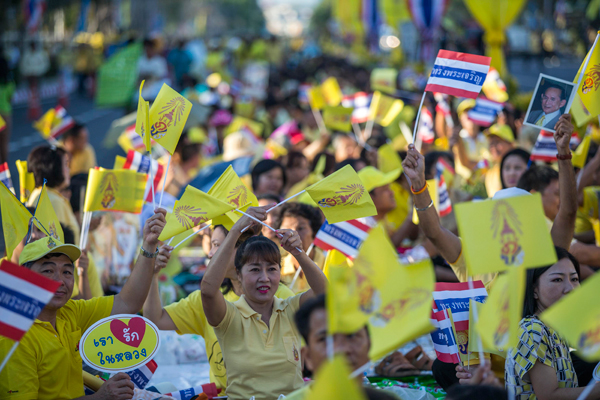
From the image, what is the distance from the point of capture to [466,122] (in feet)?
A: 29.1

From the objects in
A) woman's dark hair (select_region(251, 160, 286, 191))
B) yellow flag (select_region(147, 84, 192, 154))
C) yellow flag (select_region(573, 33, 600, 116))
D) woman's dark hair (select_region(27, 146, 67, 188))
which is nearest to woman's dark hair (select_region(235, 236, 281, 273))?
yellow flag (select_region(147, 84, 192, 154))

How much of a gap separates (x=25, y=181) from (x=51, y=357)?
7.98 feet

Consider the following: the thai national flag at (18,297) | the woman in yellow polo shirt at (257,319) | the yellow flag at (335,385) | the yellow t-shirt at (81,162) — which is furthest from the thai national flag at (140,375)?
the yellow t-shirt at (81,162)

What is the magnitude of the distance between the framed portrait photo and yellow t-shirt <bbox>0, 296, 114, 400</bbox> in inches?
106

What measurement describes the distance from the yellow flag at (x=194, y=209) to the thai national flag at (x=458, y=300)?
1.16 meters

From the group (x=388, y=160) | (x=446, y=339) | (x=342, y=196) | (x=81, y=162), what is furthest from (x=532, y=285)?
(x=81, y=162)

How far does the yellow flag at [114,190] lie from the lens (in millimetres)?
4422

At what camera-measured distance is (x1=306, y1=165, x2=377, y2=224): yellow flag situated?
3656 mm

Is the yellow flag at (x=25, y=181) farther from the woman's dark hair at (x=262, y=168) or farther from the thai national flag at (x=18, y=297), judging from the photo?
the thai national flag at (x=18, y=297)

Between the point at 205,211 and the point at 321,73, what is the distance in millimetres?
23396

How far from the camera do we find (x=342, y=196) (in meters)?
3.68

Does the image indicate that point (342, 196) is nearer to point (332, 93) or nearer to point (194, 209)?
point (194, 209)

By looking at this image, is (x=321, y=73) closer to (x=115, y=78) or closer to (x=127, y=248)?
(x=115, y=78)

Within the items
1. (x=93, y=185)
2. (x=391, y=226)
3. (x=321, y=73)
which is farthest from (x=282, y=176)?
(x=321, y=73)
